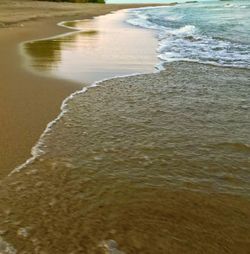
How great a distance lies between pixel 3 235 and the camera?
3.43 m

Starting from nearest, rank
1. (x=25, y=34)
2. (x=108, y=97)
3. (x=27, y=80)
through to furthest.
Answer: (x=108, y=97)
(x=27, y=80)
(x=25, y=34)

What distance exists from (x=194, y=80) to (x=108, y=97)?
2387mm

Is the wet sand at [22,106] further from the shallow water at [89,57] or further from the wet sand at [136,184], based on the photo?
the shallow water at [89,57]

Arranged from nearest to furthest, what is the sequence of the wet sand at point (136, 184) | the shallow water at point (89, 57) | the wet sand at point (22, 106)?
the wet sand at point (136, 184) < the wet sand at point (22, 106) < the shallow water at point (89, 57)

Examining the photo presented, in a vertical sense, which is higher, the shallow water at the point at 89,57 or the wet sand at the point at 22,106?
the wet sand at the point at 22,106

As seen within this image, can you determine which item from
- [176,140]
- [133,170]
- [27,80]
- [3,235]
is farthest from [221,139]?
[27,80]

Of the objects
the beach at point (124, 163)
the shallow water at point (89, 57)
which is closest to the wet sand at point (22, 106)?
the beach at point (124, 163)

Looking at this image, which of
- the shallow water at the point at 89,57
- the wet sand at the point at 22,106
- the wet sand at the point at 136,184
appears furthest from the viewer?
the shallow water at the point at 89,57

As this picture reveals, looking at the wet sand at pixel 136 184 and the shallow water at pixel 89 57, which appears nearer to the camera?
the wet sand at pixel 136 184

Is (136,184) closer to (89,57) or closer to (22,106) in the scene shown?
(22,106)

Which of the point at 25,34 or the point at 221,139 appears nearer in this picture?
the point at 221,139

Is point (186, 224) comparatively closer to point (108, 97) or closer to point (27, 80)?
Result: point (108, 97)

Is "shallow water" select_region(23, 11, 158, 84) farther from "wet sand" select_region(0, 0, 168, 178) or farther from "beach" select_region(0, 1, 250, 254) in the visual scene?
"wet sand" select_region(0, 0, 168, 178)

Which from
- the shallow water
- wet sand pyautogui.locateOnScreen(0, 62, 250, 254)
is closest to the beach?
wet sand pyautogui.locateOnScreen(0, 62, 250, 254)
